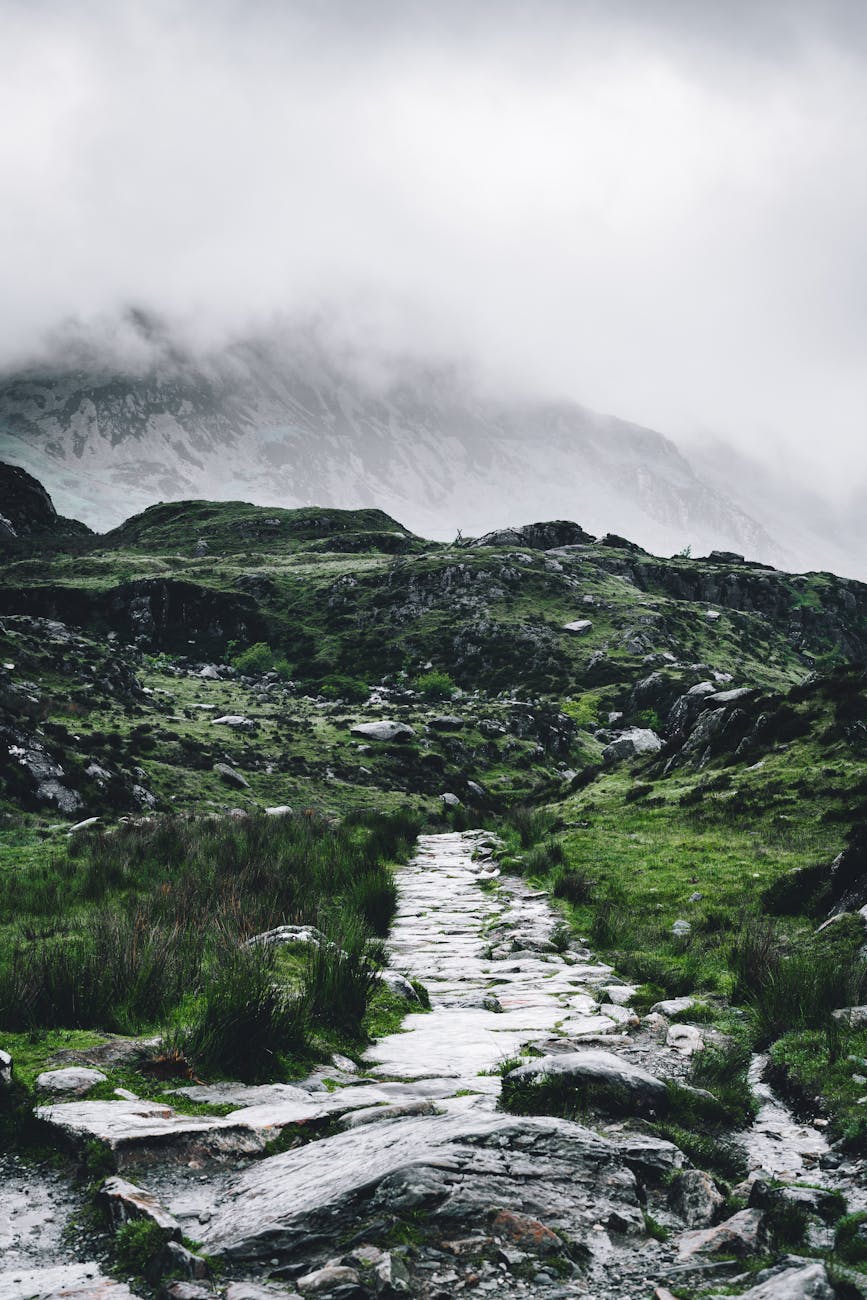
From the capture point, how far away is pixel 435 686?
3191 inches

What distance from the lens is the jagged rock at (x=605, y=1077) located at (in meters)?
4.80

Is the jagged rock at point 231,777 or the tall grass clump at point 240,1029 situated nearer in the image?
the tall grass clump at point 240,1029

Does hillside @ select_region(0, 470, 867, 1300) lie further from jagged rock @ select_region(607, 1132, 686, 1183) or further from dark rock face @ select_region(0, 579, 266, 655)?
dark rock face @ select_region(0, 579, 266, 655)

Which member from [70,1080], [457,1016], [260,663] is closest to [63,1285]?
[70,1080]

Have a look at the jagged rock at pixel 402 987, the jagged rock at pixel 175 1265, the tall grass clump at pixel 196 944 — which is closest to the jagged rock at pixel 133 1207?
the jagged rock at pixel 175 1265

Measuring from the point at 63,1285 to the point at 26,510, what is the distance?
195 meters

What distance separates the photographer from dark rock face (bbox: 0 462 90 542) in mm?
162625

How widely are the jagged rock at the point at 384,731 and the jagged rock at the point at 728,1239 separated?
4614 cm

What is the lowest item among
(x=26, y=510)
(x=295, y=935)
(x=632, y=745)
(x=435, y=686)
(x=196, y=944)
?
(x=632, y=745)

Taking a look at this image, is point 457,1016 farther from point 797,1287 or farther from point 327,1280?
point 797,1287

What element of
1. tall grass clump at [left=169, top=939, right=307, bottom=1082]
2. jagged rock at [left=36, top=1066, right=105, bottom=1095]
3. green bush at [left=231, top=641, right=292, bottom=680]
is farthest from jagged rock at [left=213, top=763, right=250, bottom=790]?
green bush at [left=231, top=641, right=292, bottom=680]

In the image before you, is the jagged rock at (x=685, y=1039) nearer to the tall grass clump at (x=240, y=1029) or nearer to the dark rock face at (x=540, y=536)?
the tall grass clump at (x=240, y=1029)

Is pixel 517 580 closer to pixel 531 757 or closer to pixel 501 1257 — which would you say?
pixel 531 757

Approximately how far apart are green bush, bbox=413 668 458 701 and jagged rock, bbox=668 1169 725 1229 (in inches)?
2953
